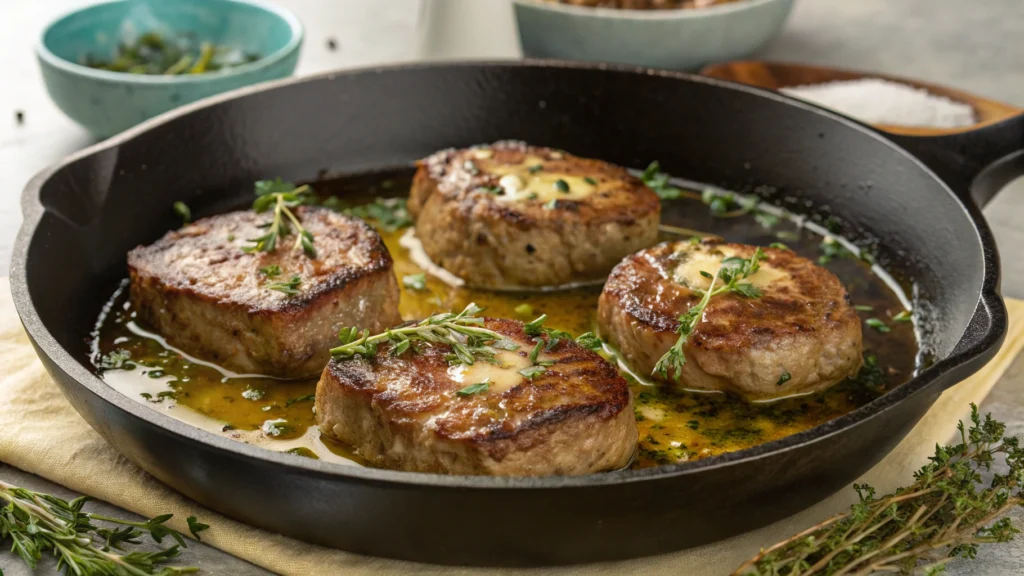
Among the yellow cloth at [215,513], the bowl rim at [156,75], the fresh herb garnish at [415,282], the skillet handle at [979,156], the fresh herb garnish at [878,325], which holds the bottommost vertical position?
the yellow cloth at [215,513]

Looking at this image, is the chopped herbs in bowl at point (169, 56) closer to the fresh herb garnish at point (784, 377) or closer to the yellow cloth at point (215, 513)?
the yellow cloth at point (215, 513)

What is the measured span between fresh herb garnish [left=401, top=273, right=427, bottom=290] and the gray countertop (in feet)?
5.27

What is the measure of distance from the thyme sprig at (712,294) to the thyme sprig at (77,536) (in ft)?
4.04

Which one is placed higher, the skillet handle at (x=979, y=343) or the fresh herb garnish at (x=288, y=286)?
the skillet handle at (x=979, y=343)

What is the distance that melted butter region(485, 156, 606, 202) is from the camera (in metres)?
3.66

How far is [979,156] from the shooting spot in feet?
11.8

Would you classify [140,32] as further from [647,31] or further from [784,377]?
[784,377]

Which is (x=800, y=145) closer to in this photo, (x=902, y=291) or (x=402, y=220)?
(x=902, y=291)

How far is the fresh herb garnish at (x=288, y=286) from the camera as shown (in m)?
3.09

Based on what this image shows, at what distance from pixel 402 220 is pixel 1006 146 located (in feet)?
6.56

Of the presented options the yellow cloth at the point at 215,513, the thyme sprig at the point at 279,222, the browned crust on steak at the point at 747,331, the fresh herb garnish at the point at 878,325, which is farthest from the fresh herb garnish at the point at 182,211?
the fresh herb garnish at the point at 878,325

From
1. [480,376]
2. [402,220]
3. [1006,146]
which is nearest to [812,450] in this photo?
[480,376]

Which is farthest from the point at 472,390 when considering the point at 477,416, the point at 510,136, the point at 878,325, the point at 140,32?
the point at 140,32

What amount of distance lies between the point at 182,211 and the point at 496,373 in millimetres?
1649
